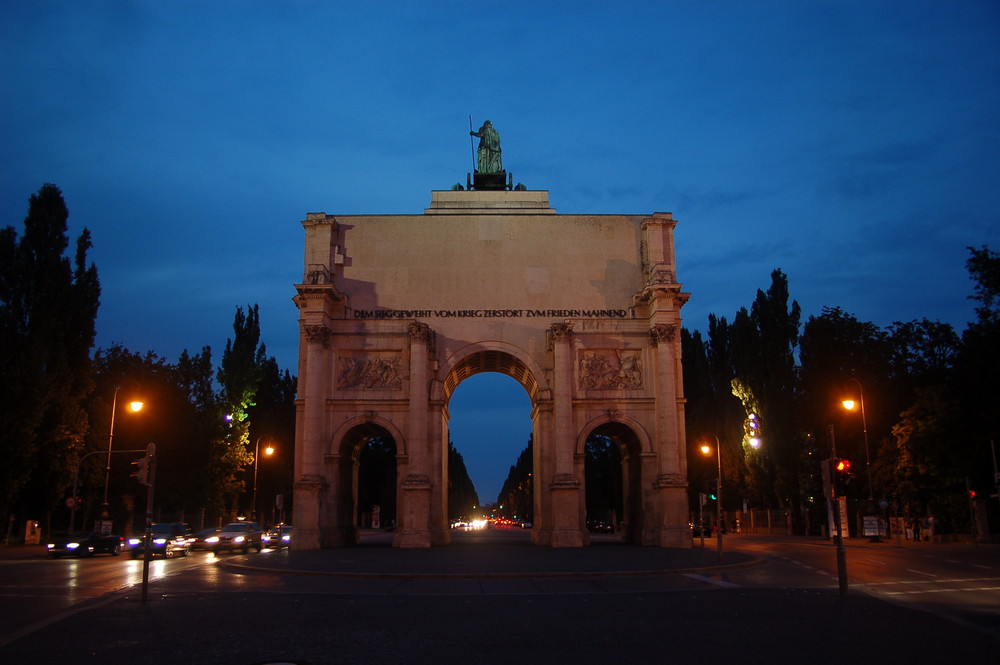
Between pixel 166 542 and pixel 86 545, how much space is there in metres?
3.15

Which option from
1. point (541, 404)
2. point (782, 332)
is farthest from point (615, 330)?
point (782, 332)

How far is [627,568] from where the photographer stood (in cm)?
2486

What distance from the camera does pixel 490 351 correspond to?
139 feet

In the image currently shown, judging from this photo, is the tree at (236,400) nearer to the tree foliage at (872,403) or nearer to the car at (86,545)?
the car at (86,545)

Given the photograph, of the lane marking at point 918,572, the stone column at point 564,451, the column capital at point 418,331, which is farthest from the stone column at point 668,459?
the lane marking at point 918,572

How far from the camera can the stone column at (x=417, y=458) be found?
38.6 metres

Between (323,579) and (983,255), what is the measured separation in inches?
1546

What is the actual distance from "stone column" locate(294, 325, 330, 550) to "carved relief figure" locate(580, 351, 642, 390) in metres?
12.3

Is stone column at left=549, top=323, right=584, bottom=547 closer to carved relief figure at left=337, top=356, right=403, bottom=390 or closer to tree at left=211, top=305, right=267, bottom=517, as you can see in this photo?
carved relief figure at left=337, top=356, right=403, bottom=390

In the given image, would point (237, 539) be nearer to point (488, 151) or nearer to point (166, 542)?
point (166, 542)

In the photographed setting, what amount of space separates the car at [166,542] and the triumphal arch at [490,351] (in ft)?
18.3

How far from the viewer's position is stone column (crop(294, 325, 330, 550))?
126ft

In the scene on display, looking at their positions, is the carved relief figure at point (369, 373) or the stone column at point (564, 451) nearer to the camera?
the stone column at point (564, 451)

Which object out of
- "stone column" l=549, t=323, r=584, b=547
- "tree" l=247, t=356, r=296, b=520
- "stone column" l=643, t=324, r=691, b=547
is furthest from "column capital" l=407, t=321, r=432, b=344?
"tree" l=247, t=356, r=296, b=520
